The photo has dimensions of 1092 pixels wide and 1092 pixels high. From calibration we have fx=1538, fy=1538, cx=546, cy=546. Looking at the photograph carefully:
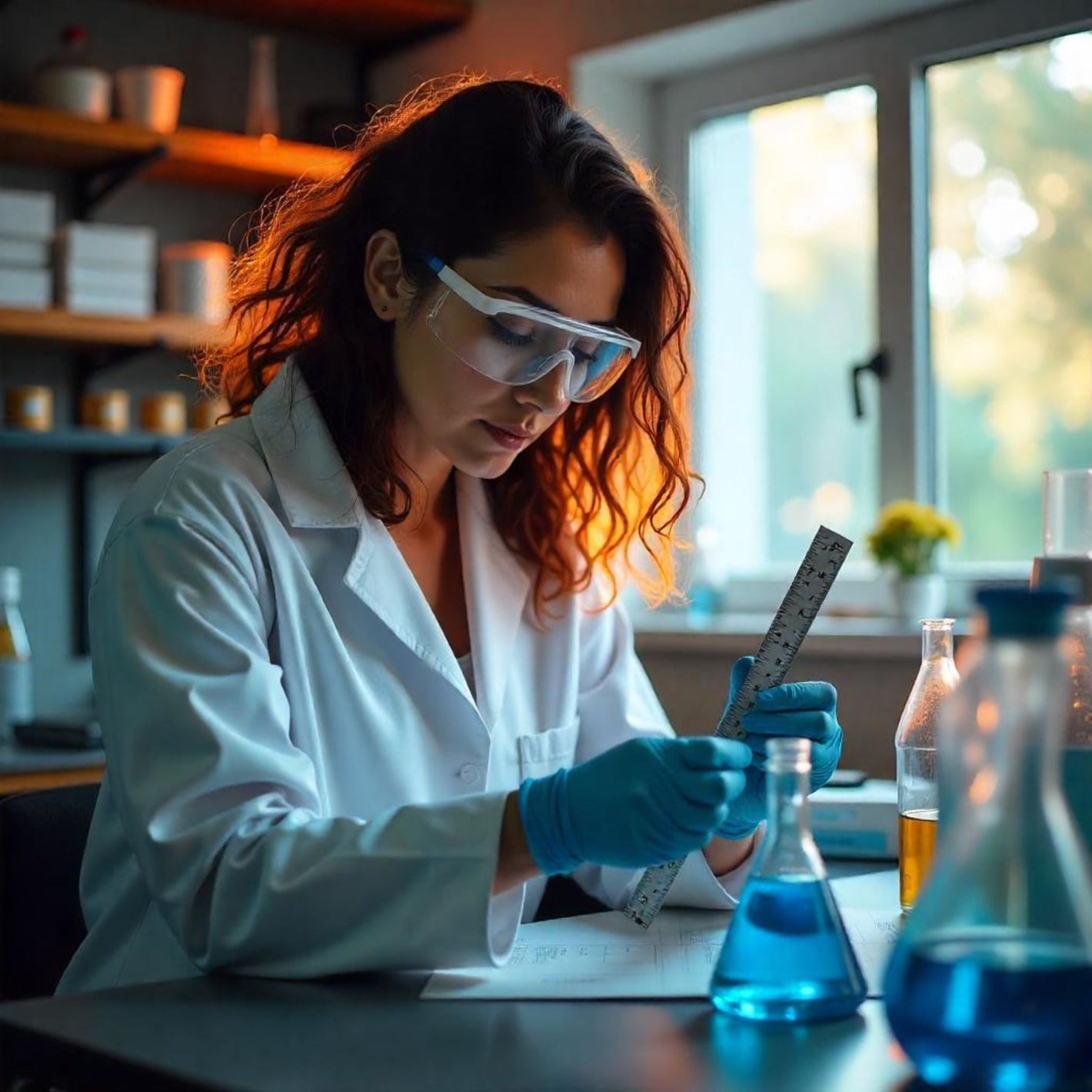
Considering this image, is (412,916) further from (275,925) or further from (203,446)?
(203,446)

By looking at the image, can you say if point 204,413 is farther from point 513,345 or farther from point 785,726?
point 785,726

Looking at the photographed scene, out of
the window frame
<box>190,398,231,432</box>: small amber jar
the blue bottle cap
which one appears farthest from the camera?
<box>190,398,231,432</box>: small amber jar

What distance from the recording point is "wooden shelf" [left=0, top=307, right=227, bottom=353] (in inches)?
110

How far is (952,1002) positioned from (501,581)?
3.24 feet

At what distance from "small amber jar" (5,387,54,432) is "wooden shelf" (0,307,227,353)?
0.11m

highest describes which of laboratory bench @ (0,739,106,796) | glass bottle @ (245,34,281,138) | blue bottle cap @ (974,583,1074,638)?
glass bottle @ (245,34,281,138)

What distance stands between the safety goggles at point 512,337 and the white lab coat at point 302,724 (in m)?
0.18

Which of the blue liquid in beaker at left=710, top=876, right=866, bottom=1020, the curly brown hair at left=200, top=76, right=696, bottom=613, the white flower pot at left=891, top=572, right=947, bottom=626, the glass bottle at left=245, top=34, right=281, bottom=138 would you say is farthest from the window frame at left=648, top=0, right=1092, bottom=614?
the blue liquid in beaker at left=710, top=876, right=866, bottom=1020

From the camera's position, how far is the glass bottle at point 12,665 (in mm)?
2826

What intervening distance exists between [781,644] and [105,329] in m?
1.98

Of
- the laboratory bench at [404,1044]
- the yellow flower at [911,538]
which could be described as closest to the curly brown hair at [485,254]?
the laboratory bench at [404,1044]

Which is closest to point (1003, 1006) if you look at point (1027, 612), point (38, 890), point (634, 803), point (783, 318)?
point (1027, 612)

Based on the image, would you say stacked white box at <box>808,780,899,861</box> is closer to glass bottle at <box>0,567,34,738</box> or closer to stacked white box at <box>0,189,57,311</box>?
glass bottle at <box>0,567,34,738</box>

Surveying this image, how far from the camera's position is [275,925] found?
112 cm
